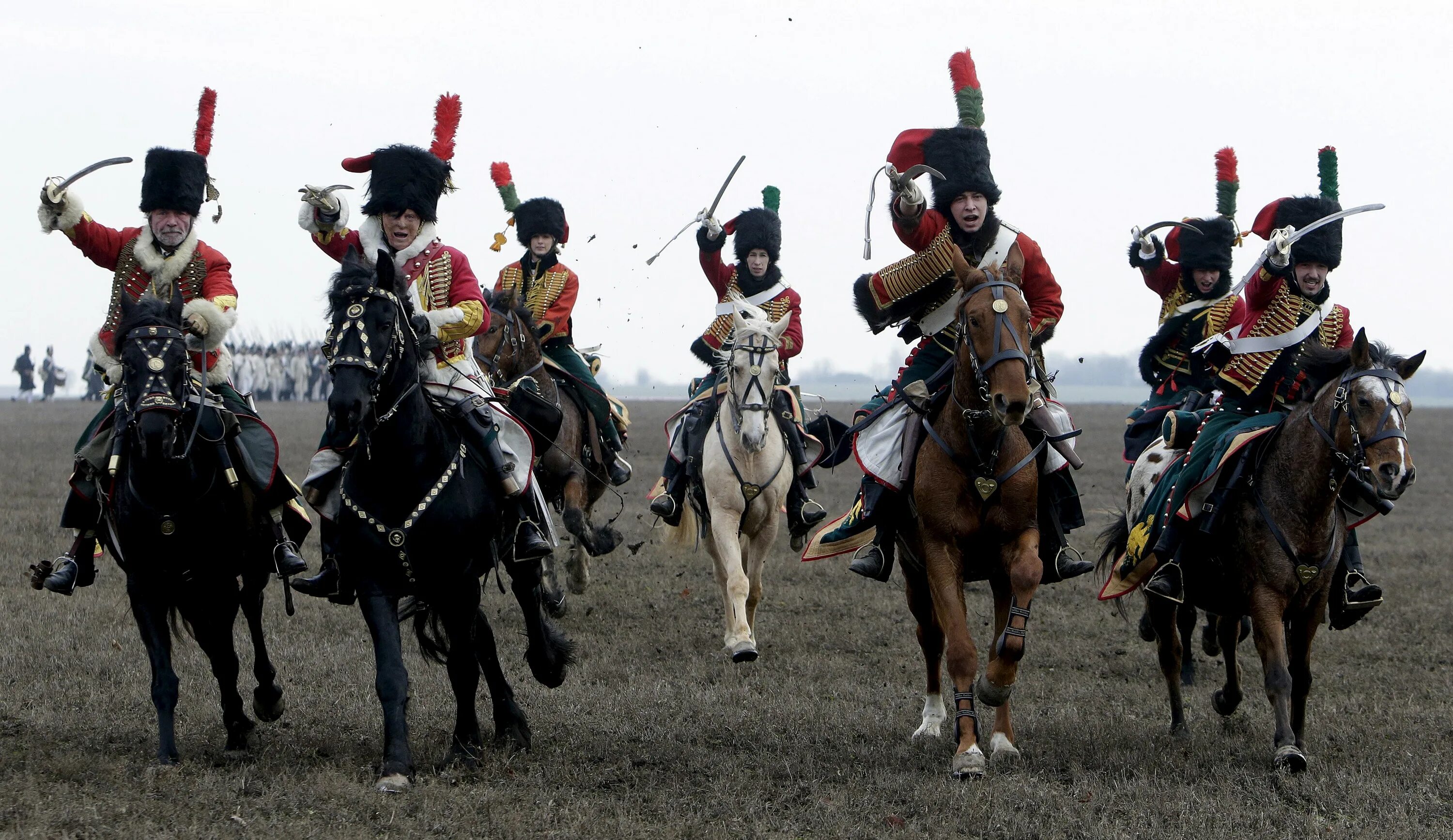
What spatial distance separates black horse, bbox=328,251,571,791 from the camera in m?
7.58

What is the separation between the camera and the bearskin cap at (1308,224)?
9.62 meters

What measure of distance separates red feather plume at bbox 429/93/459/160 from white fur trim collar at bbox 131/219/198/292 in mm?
1590

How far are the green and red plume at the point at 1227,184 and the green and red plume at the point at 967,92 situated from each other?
5.24 metres

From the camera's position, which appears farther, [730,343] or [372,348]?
[730,343]

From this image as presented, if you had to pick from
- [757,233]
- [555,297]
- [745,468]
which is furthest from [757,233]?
[745,468]

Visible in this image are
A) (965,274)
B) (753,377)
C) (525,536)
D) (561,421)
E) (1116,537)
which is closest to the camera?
(965,274)

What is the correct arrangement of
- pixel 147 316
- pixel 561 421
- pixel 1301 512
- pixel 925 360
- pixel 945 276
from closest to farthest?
pixel 147 316, pixel 1301 512, pixel 945 276, pixel 925 360, pixel 561 421

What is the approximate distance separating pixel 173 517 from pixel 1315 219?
7249 millimetres

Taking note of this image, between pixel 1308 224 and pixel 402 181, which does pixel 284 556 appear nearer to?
pixel 402 181

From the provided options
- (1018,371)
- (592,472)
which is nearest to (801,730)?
(1018,371)

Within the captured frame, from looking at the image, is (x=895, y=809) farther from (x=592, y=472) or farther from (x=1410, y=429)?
(x=1410, y=429)

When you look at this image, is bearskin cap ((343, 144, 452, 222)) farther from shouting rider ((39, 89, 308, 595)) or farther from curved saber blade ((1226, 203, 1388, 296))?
curved saber blade ((1226, 203, 1388, 296))

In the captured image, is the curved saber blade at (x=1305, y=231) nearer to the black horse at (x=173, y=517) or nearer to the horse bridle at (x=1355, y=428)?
the horse bridle at (x=1355, y=428)

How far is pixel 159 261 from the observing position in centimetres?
899
